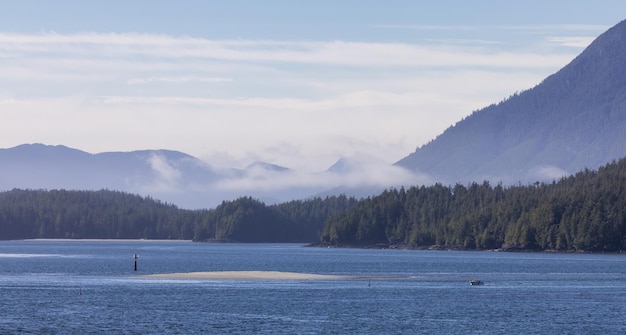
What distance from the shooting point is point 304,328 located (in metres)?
102

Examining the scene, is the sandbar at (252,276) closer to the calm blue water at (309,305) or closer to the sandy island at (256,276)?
the sandy island at (256,276)

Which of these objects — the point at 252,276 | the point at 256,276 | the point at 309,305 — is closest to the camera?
the point at 309,305

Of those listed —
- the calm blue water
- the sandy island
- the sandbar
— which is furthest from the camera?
the sandy island

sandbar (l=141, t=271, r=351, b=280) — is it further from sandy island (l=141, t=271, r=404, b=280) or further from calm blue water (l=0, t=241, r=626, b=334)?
calm blue water (l=0, t=241, r=626, b=334)

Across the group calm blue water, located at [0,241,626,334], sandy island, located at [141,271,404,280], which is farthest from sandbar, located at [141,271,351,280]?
calm blue water, located at [0,241,626,334]

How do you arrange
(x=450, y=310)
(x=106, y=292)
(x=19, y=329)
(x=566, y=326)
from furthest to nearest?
1. (x=106, y=292)
2. (x=450, y=310)
3. (x=566, y=326)
4. (x=19, y=329)

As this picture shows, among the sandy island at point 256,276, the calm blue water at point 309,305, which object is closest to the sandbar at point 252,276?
the sandy island at point 256,276

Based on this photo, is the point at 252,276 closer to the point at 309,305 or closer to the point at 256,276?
the point at 256,276

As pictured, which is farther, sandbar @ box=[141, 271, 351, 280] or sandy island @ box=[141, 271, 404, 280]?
sandy island @ box=[141, 271, 404, 280]

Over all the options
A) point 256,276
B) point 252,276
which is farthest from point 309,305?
point 252,276

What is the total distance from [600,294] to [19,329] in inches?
2844

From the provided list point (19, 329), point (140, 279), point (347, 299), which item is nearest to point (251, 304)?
point (347, 299)

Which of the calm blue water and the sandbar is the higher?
the sandbar

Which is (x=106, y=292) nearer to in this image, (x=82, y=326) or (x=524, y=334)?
(x=82, y=326)
